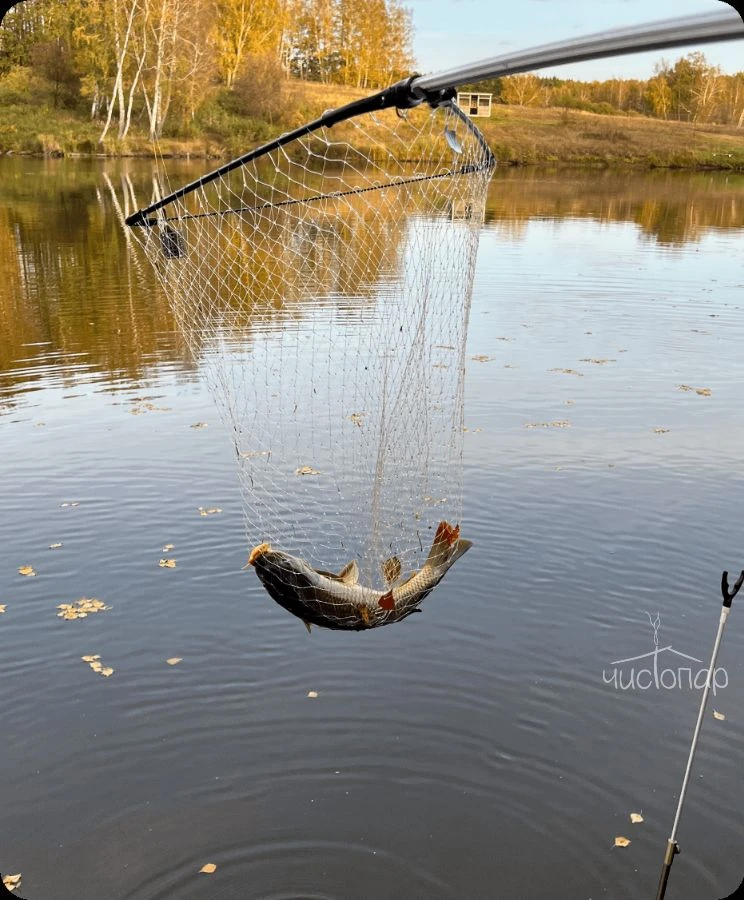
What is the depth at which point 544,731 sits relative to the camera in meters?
6.76

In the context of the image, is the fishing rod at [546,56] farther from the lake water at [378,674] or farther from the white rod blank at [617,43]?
the lake water at [378,674]

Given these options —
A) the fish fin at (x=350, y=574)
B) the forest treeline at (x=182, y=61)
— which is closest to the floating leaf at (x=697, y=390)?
the fish fin at (x=350, y=574)

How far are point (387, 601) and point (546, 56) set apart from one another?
3.08 meters

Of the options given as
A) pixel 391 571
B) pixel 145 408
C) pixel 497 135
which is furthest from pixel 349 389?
pixel 497 135

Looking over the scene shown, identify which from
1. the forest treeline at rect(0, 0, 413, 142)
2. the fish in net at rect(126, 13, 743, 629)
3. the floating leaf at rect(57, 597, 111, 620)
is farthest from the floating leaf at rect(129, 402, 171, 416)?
the forest treeline at rect(0, 0, 413, 142)

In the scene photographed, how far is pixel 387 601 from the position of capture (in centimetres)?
532

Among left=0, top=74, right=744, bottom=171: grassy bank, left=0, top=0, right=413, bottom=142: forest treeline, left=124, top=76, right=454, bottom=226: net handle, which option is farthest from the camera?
left=0, top=74, right=744, bottom=171: grassy bank

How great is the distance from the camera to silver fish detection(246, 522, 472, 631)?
17.1 feet

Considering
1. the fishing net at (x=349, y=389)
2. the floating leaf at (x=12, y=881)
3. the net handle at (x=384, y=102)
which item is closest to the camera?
the net handle at (x=384, y=102)

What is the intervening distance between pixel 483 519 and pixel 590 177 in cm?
5388

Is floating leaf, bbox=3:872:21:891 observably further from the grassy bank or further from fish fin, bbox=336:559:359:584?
the grassy bank

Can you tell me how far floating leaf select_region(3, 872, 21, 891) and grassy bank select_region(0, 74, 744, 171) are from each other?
5274 centimetres

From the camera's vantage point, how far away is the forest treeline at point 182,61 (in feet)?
175

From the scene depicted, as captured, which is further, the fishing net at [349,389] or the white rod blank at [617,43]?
the fishing net at [349,389]
